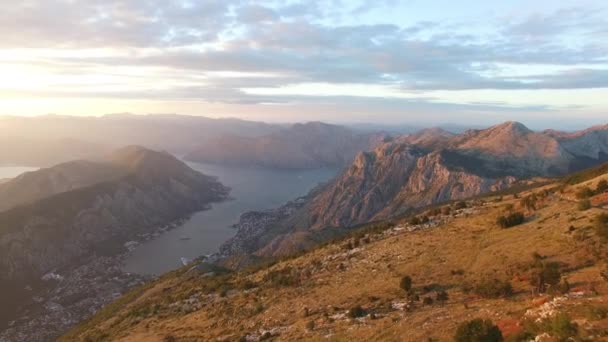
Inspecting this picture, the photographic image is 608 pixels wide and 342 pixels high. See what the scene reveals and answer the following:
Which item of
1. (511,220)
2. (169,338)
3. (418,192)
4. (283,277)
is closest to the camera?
(169,338)

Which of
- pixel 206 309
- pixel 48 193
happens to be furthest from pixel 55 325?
pixel 48 193

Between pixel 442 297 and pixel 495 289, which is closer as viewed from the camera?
pixel 495 289

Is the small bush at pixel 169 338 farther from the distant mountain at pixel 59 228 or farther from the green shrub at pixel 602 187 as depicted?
the distant mountain at pixel 59 228

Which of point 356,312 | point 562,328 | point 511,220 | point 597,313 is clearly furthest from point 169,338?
point 511,220

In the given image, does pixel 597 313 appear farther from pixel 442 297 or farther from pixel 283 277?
pixel 283 277

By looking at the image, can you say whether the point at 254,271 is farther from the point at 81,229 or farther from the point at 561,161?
the point at 561,161


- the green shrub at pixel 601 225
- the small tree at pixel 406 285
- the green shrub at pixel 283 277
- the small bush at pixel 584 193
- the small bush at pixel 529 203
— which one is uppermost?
the small bush at pixel 584 193

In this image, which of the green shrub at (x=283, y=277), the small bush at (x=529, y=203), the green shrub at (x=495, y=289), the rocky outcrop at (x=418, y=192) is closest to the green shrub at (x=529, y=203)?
the small bush at (x=529, y=203)
